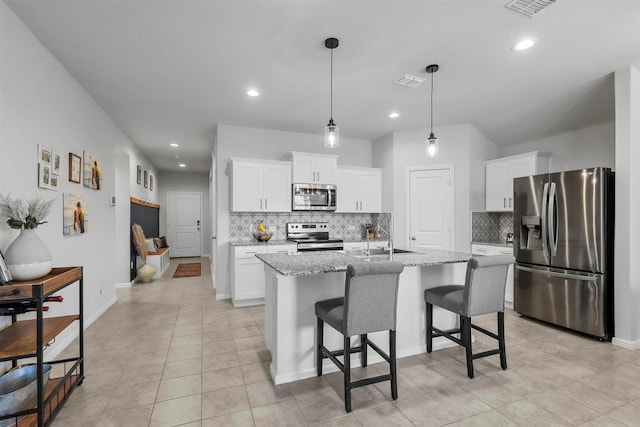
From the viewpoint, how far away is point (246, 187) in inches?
186

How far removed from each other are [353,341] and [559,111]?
3.98 meters

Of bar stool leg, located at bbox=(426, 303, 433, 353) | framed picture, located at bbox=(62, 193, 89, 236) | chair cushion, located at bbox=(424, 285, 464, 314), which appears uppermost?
framed picture, located at bbox=(62, 193, 89, 236)

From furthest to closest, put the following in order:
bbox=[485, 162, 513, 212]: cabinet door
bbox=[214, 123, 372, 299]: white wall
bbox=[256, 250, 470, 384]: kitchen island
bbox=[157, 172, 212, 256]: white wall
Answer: bbox=[157, 172, 212, 256]: white wall
bbox=[214, 123, 372, 299]: white wall
bbox=[485, 162, 513, 212]: cabinet door
bbox=[256, 250, 470, 384]: kitchen island

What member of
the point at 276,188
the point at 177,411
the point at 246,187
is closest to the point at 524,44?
the point at 276,188

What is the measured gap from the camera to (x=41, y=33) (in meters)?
2.55

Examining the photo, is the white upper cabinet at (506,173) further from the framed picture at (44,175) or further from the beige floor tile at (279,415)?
the framed picture at (44,175)

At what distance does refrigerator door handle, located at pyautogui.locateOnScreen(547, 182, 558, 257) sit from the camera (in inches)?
141

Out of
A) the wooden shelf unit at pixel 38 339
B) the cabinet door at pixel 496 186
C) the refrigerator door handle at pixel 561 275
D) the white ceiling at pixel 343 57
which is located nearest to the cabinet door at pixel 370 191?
the white ceiling at pixel 343 57

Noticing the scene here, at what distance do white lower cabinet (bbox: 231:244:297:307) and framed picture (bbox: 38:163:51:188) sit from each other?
217 cm

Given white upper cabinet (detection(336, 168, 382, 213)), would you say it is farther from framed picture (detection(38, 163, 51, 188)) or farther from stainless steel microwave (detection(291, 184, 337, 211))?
framed picture (detection(38, 163, 51, 188))

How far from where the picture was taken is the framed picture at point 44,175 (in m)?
2.65

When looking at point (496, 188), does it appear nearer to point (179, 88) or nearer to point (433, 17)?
point (433, 17)

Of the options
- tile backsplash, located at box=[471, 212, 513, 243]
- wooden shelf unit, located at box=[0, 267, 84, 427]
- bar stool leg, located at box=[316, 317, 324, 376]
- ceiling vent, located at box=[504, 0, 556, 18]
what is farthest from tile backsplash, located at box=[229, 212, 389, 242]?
ceiling vent, located at box=[504, 0, 556, 18]

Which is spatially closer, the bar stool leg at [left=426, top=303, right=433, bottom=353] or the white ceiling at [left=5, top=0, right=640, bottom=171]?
the white ceiling at [left=5, top=0, right=640, bottom=171]
